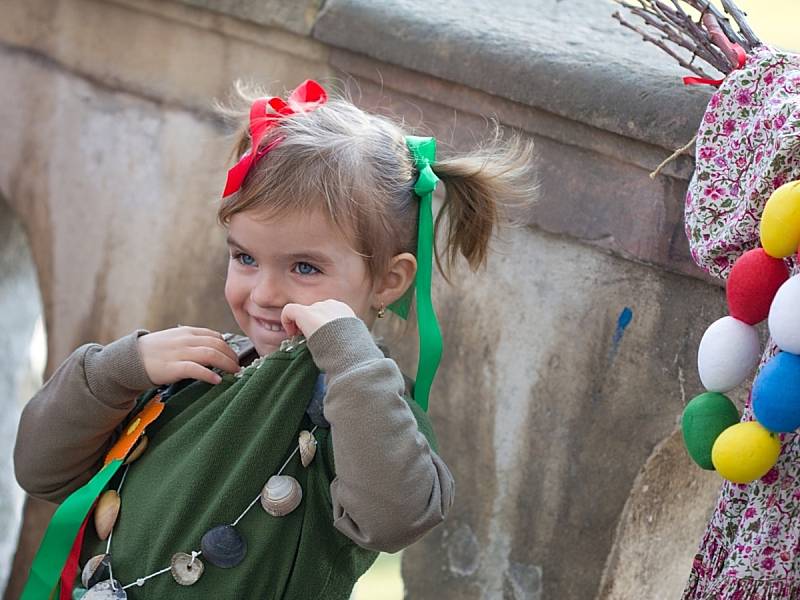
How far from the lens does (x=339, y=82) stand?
278 centimetres

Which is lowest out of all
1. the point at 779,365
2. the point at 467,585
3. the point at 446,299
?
the point at 467,585

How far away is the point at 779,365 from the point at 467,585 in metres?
1.17

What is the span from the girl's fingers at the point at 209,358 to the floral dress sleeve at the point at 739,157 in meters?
0.72

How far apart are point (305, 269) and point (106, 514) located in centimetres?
49

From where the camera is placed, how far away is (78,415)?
2.06m

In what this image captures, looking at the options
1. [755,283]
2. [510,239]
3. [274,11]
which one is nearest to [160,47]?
[274,11]

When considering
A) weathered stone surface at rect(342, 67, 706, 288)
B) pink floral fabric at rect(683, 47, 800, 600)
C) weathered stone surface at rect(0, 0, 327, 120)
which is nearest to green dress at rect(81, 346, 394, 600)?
pink floral fabric at rect(683, 47, 800, 600)

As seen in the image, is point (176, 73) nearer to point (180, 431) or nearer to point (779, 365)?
point (180, 431)

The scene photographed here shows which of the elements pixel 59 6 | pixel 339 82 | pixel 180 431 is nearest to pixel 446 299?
pixel 339 82

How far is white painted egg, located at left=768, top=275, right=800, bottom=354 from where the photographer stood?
1.55m

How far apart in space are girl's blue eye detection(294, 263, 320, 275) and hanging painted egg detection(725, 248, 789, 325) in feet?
1.96

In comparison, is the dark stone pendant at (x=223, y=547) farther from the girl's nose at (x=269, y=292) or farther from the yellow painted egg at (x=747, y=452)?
the yellow painted egg at (x=747, y=452)

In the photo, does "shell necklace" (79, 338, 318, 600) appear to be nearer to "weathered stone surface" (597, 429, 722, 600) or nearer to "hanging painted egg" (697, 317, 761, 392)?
"hanging painted egg" (697, 317, 761, 392)

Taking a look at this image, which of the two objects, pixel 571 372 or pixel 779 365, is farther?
pixel 571 372
